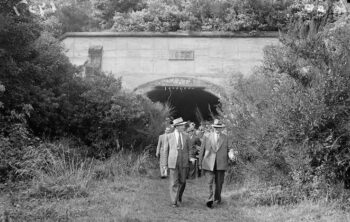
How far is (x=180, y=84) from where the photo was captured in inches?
831

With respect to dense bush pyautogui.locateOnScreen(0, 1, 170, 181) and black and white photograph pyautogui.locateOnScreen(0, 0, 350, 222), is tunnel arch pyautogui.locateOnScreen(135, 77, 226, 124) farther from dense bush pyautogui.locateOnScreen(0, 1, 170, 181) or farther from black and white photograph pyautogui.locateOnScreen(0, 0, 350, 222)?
dense bush pyautogui.locateOnScreen(0, 1, 170, 181)

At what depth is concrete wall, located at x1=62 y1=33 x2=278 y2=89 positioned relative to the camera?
21031mm

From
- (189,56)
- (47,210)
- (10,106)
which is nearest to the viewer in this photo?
(47,210)

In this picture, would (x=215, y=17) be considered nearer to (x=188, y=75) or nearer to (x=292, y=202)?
(x=188, y=75)

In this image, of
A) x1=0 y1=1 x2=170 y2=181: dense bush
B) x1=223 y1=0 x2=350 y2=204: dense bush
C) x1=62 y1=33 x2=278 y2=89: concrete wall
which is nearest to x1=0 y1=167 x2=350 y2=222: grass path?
x1=223 y1=0 x2=350 y2=204: dense bush

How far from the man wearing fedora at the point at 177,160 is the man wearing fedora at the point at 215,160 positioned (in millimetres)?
372

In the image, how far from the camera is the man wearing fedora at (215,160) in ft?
33.5

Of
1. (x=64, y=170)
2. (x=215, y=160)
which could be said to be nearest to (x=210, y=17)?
(x=215, y=160)

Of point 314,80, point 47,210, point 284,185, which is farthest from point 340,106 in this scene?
point 47,210

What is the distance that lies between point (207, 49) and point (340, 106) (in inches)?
495

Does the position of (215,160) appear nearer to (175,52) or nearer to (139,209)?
(139,209)

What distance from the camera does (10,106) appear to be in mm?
11641

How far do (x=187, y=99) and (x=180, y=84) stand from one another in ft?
13.9

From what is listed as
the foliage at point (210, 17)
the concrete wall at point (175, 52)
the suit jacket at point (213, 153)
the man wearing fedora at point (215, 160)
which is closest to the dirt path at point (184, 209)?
the man wearing fedora at point (215, 160)
